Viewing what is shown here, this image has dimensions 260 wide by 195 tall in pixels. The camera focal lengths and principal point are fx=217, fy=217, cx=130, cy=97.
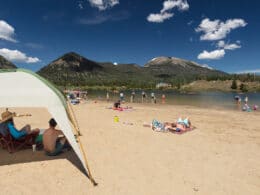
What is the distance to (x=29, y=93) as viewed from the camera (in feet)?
22.4

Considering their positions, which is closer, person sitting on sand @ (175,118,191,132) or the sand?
the sand

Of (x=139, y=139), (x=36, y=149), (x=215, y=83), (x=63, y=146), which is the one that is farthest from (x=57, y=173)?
(x=215, y=83)

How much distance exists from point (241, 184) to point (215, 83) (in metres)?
136

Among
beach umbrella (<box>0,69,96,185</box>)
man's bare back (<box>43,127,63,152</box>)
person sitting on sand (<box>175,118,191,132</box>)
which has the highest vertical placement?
beach umbrella (<box>0,69,96,185</box>)

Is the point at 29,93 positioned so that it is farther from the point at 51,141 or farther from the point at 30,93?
the point at 51,141

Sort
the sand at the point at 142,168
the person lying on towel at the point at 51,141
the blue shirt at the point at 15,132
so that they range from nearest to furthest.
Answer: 1. the sand at the point at 142,168
2. the person lying on towel at the point at 51,141
3. the blue shirt at the point at 15,132

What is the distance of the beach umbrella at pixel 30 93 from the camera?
21.5 ft

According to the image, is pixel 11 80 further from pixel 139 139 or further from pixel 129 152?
pixel 139 139

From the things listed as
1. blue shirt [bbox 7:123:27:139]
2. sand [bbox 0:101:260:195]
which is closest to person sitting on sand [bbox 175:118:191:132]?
sand [bbox 0:101:260:195]

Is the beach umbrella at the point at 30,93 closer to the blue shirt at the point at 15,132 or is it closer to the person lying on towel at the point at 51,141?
the person lying on towel at the point at 51,141

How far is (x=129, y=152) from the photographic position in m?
8.36

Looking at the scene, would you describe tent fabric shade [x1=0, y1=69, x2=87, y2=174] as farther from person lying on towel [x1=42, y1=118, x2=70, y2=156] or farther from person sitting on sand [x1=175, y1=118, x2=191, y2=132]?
person sitting on sand [x1=175, y1=118, x2=191, y2=132]

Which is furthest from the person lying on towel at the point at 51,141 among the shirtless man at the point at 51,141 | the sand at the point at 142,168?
the sand at the point at 142,168

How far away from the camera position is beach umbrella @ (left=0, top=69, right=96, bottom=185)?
6543 millimetres
